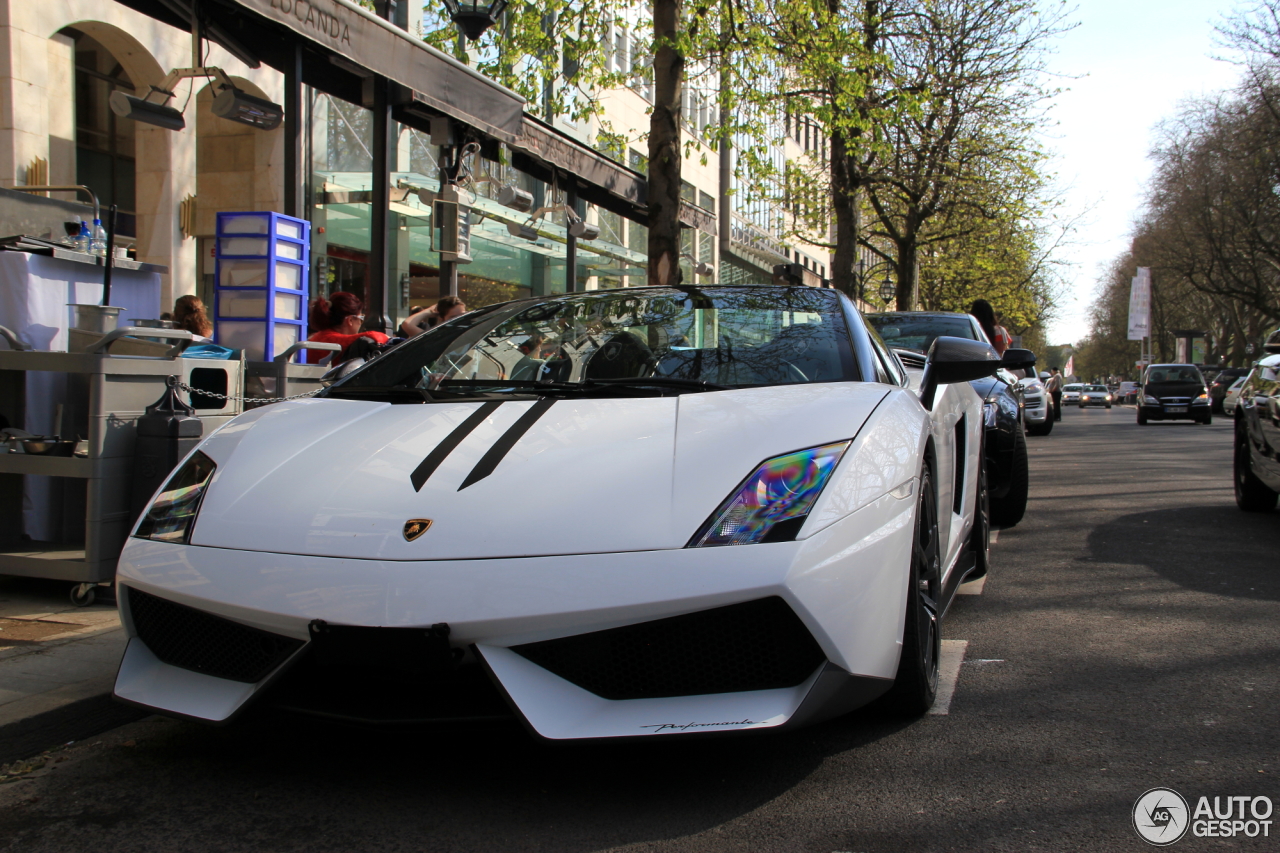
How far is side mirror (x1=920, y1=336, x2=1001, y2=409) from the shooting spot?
143 inches

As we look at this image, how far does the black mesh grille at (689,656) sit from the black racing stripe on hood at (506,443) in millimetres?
483

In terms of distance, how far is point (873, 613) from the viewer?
2.55 metres

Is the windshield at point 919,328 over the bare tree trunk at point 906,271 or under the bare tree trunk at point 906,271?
under

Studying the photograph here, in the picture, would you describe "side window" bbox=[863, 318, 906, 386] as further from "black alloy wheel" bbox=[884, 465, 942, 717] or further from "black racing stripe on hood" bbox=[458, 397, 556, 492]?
"black racing stripe on hood" bbox=[458, 397, 556, 492]

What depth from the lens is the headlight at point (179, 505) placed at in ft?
9.07

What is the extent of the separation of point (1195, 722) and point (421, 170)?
15.5m

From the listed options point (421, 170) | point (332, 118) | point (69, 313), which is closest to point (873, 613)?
point (69, 313)

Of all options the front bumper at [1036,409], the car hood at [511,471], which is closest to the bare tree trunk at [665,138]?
the front bumper at [1036,409]

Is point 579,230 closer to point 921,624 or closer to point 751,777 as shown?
point 921,624

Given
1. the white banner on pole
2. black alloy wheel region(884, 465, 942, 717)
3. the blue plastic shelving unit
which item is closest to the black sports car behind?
black alloy wheel region(884, 465, 942, 717)

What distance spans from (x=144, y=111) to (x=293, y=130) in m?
0.98

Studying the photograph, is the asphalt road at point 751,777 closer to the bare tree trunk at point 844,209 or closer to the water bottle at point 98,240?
the water bottle at point 98,240

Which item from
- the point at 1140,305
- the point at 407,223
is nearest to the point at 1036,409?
the point at 407,223

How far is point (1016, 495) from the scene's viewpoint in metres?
6.86
